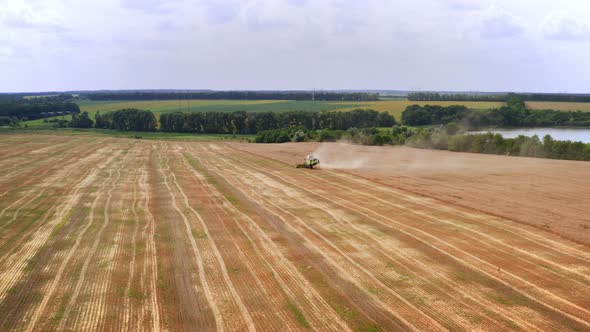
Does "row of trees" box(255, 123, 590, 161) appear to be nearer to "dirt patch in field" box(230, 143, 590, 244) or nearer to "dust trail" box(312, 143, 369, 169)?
"dirt patch in field" box(230, 143, 590, 244)

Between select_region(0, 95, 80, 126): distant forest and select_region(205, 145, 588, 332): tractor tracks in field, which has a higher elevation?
select_region(205, 145, 588, 332): tractor tracks in field

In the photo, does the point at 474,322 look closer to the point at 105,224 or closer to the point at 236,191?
the point at 105,224

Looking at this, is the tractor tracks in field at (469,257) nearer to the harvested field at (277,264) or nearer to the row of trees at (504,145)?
the harvested field at (277,264)

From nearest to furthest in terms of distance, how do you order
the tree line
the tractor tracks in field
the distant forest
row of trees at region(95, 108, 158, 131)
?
the tractor tracks in field
the tree line
row of trees at region(95, 108, 158, 131)
the distant forest

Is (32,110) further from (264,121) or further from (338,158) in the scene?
(338,158)

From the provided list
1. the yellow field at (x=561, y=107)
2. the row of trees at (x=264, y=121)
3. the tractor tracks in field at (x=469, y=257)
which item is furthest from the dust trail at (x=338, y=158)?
the yellow field at (x=561, y=107)

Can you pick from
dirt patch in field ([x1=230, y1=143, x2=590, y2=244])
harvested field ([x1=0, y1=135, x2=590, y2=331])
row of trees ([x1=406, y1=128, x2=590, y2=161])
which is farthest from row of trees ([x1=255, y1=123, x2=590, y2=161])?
harvested field ([x1=0, y1=135, x2=590, y2=331])

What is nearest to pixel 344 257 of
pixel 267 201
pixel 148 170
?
pixel 267 201
